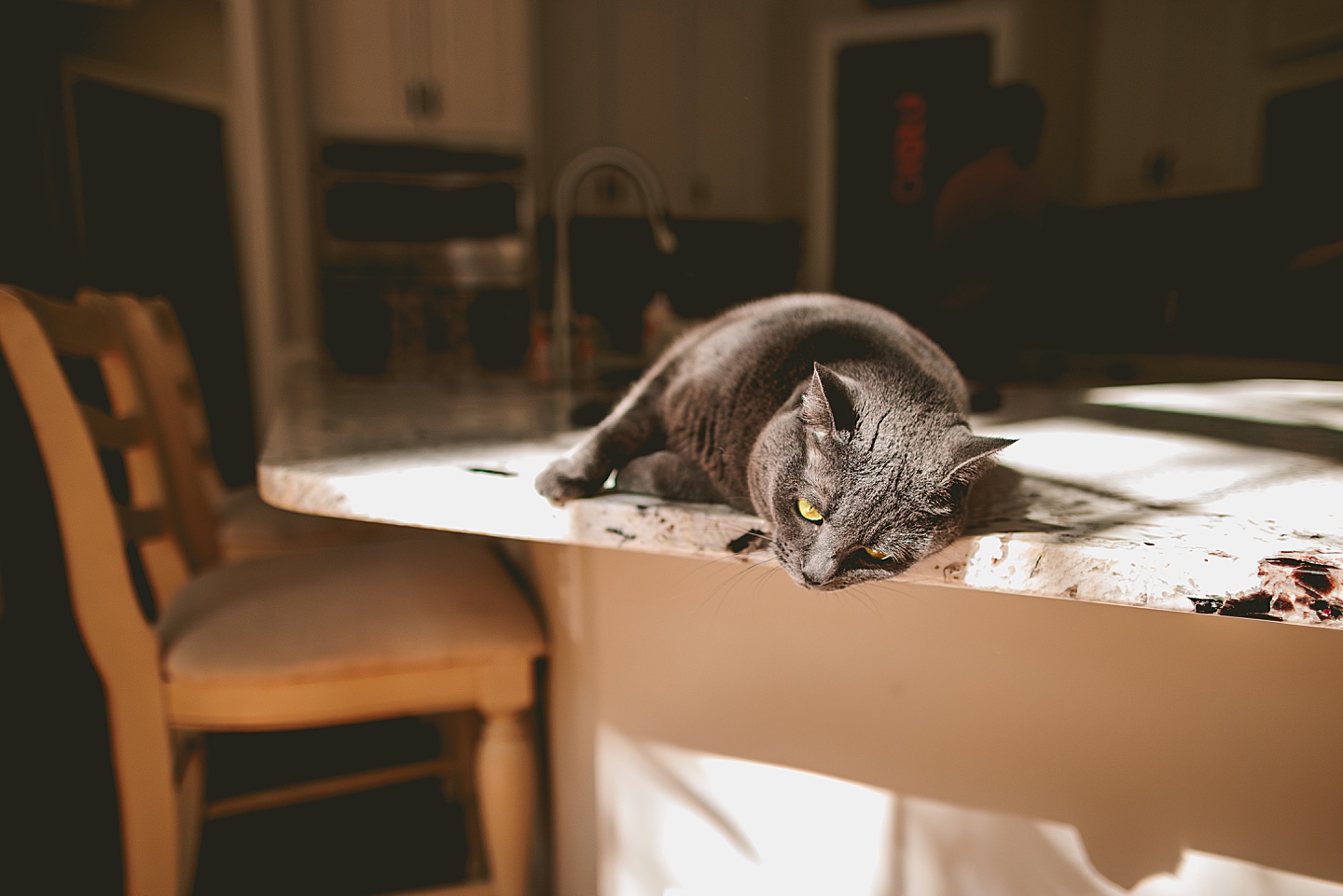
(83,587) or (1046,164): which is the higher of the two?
(1046,164)

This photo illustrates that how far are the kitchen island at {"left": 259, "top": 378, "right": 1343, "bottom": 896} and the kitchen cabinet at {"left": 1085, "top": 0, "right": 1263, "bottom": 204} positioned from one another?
16.0 inches

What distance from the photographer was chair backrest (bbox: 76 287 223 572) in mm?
1188

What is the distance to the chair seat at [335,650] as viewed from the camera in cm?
92

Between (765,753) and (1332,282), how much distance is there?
40.5 inches

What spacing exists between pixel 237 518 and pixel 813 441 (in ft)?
5.19

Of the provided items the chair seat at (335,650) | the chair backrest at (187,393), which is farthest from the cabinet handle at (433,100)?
the chair seat at (335,650)

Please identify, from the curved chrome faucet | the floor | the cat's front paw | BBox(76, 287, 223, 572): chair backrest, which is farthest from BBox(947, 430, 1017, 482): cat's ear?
the floor

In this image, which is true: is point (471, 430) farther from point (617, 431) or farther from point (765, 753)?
point (765, 753)

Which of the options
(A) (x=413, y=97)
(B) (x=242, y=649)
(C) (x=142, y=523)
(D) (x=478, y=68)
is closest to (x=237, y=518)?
(C) (x=142, y=523)

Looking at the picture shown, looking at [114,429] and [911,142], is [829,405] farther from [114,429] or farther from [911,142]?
[114,429]

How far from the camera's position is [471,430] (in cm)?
91

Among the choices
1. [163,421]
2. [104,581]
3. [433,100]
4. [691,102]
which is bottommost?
[104,581]

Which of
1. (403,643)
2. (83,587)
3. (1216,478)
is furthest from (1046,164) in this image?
(83,587)

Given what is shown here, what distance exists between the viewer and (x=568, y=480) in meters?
0.61
